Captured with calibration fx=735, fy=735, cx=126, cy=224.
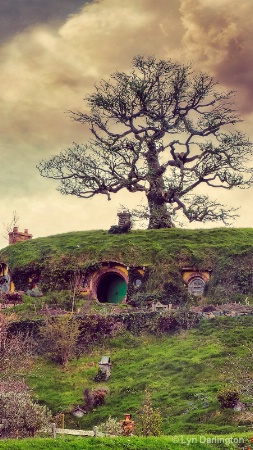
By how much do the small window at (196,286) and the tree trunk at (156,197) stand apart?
8807 mm

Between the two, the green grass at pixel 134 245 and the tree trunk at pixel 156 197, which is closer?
the green grass at pixel 134 245

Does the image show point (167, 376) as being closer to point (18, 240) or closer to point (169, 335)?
point (169, 335)

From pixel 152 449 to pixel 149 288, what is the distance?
19.7 m

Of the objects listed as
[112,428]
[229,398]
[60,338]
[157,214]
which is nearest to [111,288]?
[157,214]

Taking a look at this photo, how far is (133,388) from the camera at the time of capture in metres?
30.6

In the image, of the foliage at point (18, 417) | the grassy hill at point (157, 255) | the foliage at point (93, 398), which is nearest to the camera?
the foliage at point (18, 417)

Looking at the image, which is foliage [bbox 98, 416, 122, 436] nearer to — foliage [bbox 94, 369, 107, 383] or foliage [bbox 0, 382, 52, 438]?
foliage [bbox 0, 382, 52, 438]

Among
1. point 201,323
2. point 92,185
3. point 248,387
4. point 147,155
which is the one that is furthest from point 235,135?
point 248,387

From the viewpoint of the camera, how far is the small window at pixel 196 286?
4172cm

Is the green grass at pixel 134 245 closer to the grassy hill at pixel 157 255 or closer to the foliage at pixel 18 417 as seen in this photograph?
the grassy hill at pixel 157 255

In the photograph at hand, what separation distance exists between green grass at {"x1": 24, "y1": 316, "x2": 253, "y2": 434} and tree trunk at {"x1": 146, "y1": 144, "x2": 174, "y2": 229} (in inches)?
598

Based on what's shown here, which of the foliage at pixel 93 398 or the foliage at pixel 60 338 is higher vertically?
the foliage at pixel 60 338

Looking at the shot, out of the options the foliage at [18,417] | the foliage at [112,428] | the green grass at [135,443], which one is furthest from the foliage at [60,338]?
the green grass at [135,443]

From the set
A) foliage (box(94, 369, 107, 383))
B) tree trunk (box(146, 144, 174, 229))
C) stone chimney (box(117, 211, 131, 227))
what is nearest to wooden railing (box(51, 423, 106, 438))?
foliage (box(94, 369, 107, 383))
